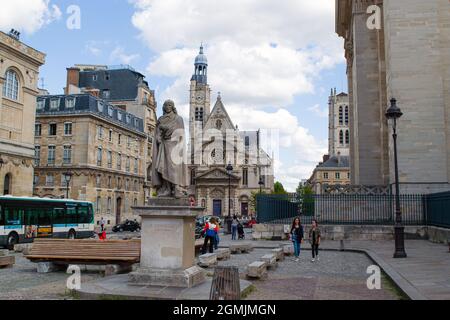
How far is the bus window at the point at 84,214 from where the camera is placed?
31.3 metres

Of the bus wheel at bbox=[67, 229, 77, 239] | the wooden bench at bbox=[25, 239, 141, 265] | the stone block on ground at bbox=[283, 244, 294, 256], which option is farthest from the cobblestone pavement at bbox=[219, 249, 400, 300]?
the bus wheel at bbox=[67, 229, 77, 239]

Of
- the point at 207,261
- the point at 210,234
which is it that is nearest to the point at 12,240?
the point at 210,234

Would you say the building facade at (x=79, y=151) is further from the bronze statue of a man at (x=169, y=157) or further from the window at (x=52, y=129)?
the bronze statue of a man at (x=169, y=157)

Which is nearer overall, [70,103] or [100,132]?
[70,103]

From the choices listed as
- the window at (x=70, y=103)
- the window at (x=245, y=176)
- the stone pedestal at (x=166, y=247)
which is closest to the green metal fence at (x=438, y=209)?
the stone pedestal at (x=166, y=247)

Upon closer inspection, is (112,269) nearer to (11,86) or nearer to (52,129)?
(11,86)

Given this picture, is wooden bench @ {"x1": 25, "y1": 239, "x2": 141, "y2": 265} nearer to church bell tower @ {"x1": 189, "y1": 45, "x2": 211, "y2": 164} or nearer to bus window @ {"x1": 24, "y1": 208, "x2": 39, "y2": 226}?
bus window @ {"x1": 24, "y1": 208, "x2": 39, "y2": 226}

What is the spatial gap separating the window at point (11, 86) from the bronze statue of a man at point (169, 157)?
29514 millimetres

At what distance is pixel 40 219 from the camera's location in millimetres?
26750

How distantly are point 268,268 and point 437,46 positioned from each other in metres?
15.2

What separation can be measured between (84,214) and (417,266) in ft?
78.8

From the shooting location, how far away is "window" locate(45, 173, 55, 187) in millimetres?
48625
